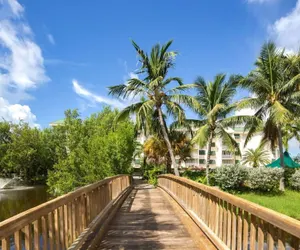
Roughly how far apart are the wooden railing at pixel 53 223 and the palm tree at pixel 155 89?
11323mm

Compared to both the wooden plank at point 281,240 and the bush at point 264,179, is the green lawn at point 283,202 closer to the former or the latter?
the bush at point 264,179

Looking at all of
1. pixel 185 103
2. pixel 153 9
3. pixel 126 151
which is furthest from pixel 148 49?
pixel 126 151

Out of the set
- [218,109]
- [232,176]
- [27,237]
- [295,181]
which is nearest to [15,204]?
[232,176]

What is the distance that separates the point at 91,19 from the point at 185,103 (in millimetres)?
7449

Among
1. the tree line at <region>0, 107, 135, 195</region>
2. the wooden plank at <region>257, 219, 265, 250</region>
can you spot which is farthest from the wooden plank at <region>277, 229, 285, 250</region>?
the tree line at <region>0, 107, 135, 195</region>

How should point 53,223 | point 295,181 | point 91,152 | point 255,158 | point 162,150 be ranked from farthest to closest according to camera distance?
1. point 255,158
2. point 162,150
3. point 91,152
4. point 295,181
5. point 53,223

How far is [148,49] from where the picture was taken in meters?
17.5

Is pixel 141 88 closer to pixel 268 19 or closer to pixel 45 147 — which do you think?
pixel 268 19

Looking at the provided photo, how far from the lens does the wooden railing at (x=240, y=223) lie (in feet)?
7.68

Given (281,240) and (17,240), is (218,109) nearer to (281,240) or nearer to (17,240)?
(281,240)

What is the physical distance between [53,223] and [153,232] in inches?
111

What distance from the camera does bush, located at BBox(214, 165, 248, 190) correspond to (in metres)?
17.3

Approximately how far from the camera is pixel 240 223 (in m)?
3.38

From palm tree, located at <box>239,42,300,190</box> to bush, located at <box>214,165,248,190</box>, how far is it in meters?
2.89
